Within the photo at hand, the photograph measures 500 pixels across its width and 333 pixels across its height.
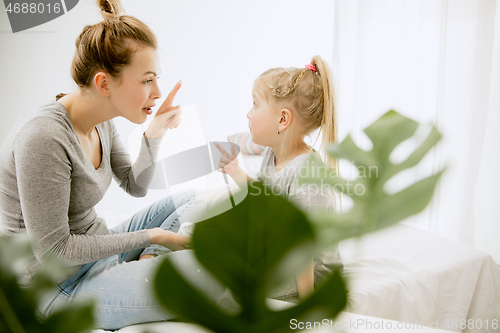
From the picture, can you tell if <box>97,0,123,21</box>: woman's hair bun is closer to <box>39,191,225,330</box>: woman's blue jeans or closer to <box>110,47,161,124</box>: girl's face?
<box>110,47,161,124</box>: girl's face

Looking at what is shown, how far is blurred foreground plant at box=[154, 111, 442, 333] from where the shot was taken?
80 mm

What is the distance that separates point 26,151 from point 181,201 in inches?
18.2

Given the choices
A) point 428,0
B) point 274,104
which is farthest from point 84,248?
point 428,0

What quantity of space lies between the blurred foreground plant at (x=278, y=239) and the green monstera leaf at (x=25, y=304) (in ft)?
0.10

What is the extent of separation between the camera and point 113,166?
3.54ft

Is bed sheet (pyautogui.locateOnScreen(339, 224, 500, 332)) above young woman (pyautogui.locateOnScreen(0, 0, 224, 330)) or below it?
below

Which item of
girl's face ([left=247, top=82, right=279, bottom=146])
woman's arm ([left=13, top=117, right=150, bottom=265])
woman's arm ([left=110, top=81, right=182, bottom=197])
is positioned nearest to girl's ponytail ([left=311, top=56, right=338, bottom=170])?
girl's face ([left=247, top=82, right=279, bottom=146])

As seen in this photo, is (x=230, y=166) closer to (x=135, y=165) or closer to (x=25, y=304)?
(x=135, y=165)

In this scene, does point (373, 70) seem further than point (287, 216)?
Yes

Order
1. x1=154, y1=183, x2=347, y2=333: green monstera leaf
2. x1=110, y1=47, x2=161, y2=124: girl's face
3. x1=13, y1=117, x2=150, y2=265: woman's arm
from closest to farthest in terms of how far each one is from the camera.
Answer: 1. x1=154, y1=183, x2=347, y2=333: green monstera leaf
2. x1=13, y1=117, x2=150, y2=265: woman's arm
3. x1=110, y1=47, x2=161, y2=124: girl's face

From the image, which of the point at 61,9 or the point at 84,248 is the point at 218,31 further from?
the point at 84,248

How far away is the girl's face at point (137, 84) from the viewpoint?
822 mm

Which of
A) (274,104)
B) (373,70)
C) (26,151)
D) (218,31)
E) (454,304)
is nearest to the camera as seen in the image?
(26,151)

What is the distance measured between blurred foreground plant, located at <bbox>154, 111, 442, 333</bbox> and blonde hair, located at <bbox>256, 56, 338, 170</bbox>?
901 mm
